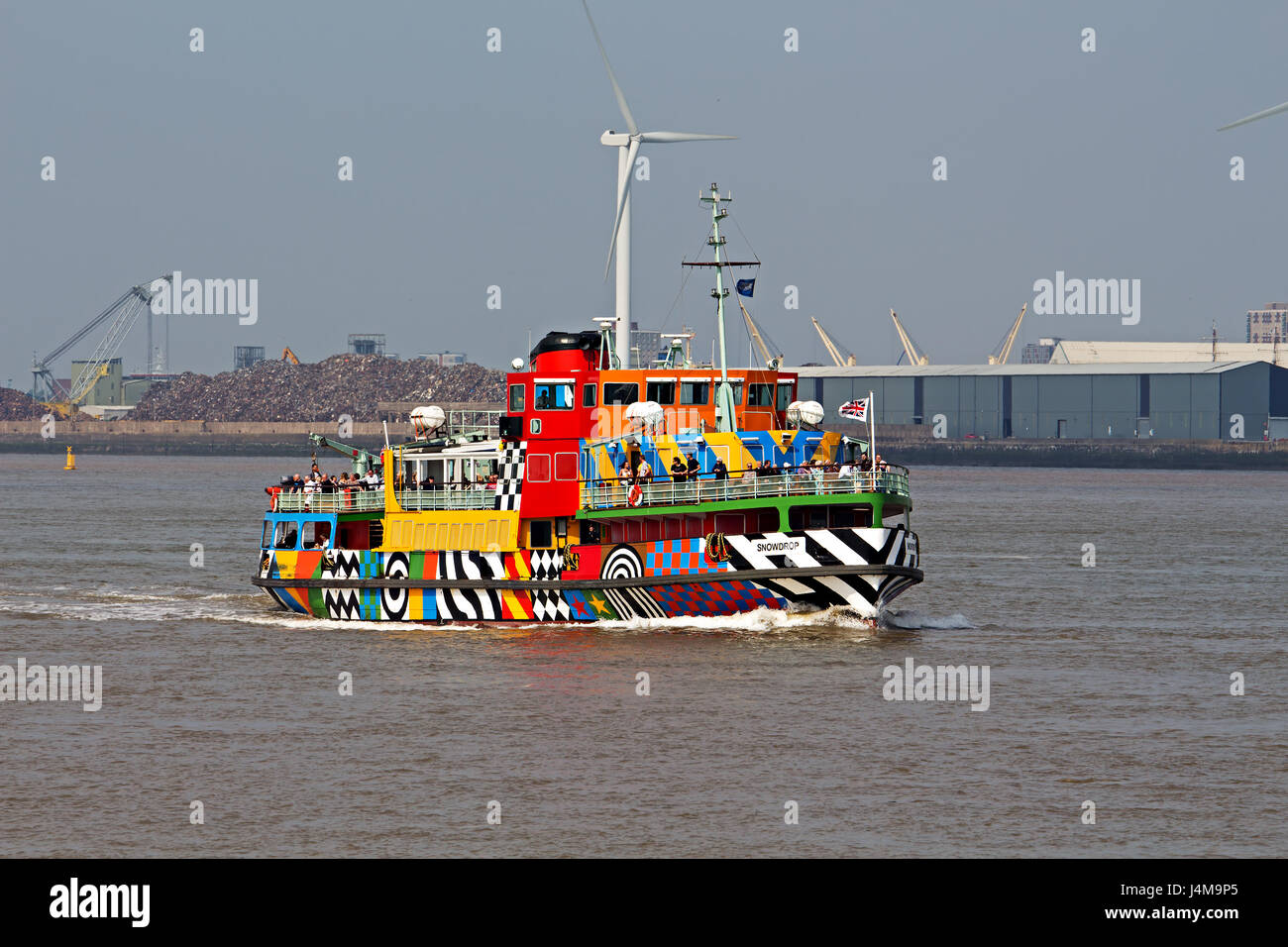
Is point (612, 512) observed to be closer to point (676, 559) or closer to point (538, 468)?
point (676, 559)

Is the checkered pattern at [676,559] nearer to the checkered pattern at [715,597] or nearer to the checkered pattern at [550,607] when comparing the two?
the checkered pattern at [715,597]

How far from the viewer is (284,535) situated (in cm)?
5062

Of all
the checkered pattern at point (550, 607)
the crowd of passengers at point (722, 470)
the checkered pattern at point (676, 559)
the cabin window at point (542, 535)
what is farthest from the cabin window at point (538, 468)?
the checkered pattern at point (676, 559)

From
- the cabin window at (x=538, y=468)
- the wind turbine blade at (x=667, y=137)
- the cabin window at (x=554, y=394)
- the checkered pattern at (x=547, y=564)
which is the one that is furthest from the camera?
the wind turbine blade at (x=667, y=137)

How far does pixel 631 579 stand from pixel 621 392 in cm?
577

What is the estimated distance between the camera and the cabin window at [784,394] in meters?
48.1

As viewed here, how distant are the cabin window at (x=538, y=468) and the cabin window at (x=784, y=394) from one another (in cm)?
729

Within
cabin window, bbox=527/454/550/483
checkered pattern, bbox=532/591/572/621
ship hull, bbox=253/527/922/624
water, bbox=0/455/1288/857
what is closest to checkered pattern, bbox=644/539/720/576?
ship hull, bbox=253/527/922/624

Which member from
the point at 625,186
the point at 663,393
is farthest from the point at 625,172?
the point at 663,393
